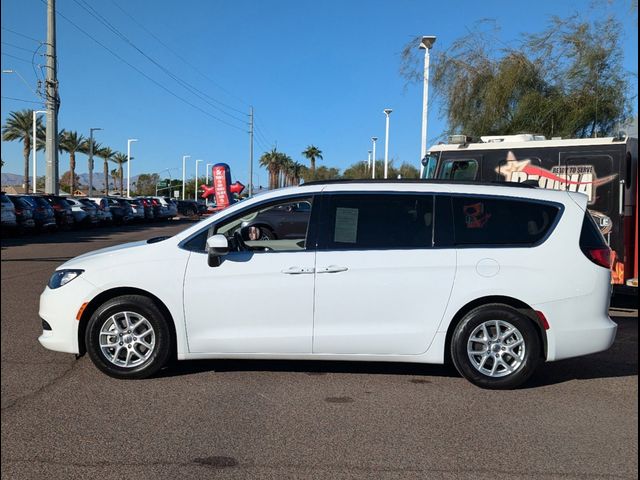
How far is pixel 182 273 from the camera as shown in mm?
5332

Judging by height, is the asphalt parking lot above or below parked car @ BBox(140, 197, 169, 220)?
below

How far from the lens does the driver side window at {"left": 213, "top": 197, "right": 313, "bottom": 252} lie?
5.65 m

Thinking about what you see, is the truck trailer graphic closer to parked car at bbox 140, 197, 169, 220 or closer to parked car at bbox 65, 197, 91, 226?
parked car at bbox 65, 197, 91, 226

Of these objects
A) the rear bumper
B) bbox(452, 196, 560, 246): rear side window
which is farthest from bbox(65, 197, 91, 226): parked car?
the rear bumper

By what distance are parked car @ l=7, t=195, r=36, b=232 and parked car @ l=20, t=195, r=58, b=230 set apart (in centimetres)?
23

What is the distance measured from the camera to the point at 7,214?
20.7 m

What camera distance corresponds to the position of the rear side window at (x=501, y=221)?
5.39 meters

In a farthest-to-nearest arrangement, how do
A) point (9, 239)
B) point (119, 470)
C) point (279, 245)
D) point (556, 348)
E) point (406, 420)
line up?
point (9, 239) → point (279, 245) → point (556, 348) → point (406, 420) → point (119, 470)

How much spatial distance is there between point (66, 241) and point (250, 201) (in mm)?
18075

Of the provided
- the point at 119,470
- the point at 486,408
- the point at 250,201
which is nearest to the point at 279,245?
the point at 250,201

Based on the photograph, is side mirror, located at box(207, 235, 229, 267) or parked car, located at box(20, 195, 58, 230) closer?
side mirror, located at box(207, 235, 229, 267)

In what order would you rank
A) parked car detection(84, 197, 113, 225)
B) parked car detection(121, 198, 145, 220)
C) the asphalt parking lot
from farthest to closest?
parked car detection(121, 198, 145, 220) < parked car detection(84, 197, 113, 225) < the asphalt parking lot

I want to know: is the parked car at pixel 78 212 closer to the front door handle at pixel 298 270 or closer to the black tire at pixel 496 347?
the front door handle at pixel 298 270

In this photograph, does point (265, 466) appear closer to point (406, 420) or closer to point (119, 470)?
point (119, 470)
